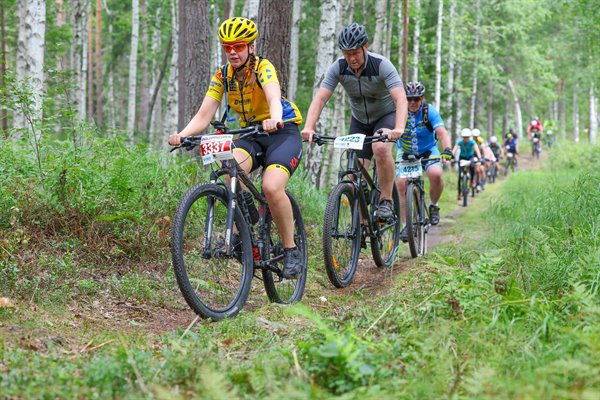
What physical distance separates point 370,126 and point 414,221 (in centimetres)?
175

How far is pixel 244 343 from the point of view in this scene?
4.07 meters

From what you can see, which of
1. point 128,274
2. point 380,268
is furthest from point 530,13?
point 128,274

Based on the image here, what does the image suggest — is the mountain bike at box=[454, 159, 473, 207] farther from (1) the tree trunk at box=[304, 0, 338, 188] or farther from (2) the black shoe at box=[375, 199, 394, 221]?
(2) the black shoe at box=[375, 199, 394, 221]

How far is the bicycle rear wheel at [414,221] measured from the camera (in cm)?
801

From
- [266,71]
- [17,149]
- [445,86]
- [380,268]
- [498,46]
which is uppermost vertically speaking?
[498,46]

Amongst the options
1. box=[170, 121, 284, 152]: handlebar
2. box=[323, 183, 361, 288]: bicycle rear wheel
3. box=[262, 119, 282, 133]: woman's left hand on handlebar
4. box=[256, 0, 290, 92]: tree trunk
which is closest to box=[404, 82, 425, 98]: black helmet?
box=[256, 0, 290, 92]: tree trunk

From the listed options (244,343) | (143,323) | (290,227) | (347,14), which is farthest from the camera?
(347,14)

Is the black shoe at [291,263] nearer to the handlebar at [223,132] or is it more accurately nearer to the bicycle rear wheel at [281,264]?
the bicycle rear wheel at [281,264]

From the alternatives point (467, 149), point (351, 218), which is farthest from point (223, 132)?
point (467, 149)

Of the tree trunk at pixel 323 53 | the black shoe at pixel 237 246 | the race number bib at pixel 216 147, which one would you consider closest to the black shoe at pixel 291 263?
the black shoe at pixel 237 246

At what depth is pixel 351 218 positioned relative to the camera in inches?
270

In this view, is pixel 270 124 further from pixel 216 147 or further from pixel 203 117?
pixel 203 117

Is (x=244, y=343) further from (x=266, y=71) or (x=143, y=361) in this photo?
(x=266, y=71)

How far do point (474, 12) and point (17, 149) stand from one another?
3014 centimetres
